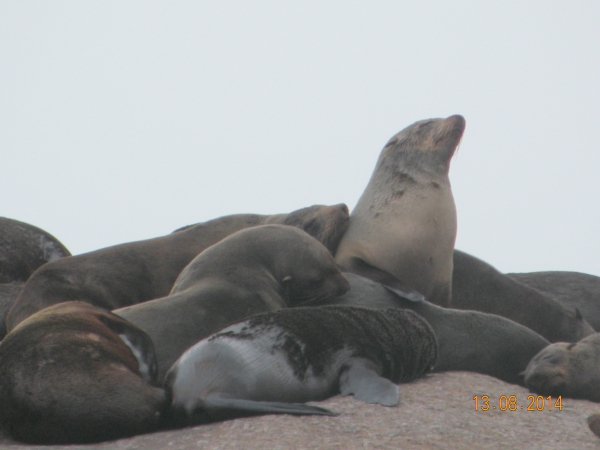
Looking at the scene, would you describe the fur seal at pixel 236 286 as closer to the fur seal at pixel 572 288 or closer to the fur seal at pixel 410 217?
the fur seal at pixel 410 217

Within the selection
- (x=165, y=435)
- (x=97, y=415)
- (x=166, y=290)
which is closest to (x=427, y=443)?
(x=165, y=435)

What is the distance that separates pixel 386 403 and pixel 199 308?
1392 millimetres

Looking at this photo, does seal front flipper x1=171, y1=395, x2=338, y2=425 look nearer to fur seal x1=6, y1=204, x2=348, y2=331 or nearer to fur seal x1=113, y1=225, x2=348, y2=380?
fur seal x1=113, y1=225, x2=348, y2=380

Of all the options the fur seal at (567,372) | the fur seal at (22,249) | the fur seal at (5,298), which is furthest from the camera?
the fur seal at (22,249)

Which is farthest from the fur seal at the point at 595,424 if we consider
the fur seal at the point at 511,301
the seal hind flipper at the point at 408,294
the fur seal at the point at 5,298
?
the fur seal at the point at 5,298

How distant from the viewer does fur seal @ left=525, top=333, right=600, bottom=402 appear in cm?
551

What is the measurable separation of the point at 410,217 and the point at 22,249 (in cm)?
514

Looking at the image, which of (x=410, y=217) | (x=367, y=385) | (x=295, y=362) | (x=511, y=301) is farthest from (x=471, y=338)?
(x=511, y=301)

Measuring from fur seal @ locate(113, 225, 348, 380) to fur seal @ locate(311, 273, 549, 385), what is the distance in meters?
0.24

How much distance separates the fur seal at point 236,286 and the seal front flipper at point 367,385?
2.90 ft

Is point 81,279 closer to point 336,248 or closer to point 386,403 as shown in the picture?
point 336,248

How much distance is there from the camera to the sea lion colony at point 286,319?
13.2 ft

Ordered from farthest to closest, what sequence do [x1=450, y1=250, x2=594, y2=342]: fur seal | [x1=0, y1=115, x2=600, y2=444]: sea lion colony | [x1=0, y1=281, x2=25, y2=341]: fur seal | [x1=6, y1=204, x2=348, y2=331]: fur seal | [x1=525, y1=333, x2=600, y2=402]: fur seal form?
[x1=450, y1=250, x2=594, y2=342]: fur seal, [x1=0, y1=281, x2=25, y2=341]: fur seal, [x1=6, y1=204, x2=348, y2=331]: fur seal, [x1=525, y1=333, x2=600, y2=402]: fur seal, [x1=0, y1=115, x2=600, y2=444]: sea lion colony

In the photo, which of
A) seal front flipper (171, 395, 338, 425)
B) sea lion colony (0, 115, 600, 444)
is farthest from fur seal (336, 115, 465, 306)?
seal front flipper (171, 395, 338, 425)
